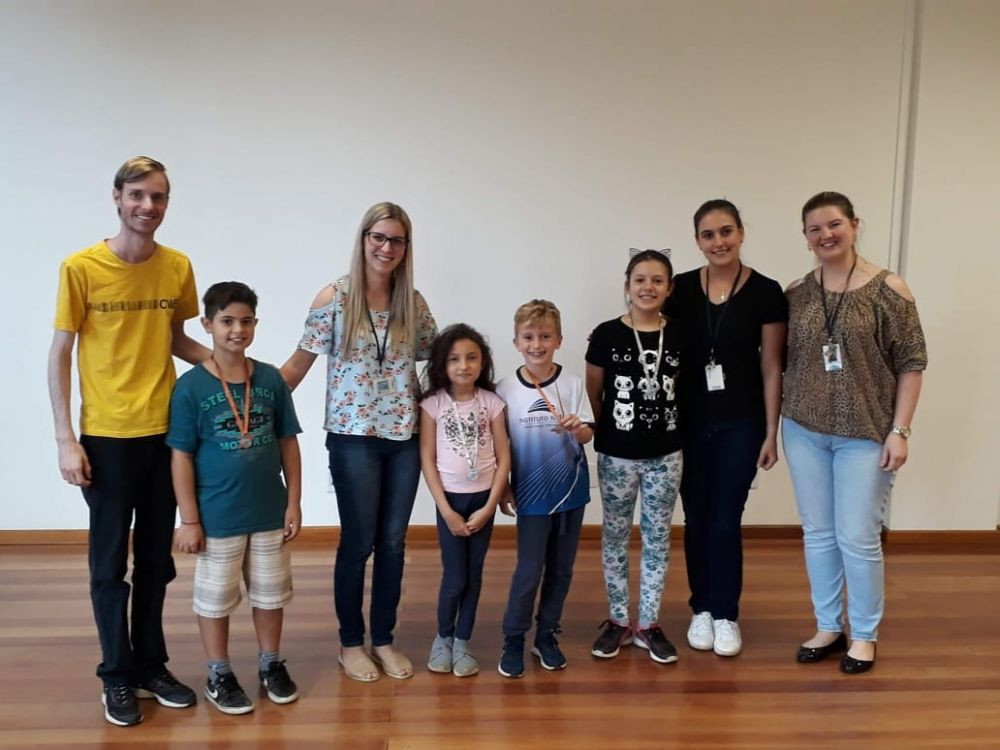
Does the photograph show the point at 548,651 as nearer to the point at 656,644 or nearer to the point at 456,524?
the point at 656,644

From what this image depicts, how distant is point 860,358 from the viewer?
2.43 metres

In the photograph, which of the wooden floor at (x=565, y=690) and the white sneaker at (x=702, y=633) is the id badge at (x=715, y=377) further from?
the wooden floor at (x=565, y=690)

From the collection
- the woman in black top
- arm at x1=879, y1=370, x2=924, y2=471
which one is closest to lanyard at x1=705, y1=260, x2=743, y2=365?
the woman in black top

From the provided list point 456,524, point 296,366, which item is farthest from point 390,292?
point 456,524

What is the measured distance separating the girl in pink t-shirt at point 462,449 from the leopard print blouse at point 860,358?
997 millimetres

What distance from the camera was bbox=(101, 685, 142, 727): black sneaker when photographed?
2.22m

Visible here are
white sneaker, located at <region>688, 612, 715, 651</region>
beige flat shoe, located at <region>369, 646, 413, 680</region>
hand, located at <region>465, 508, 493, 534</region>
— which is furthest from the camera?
white sneaker, located at <region>688, 612, 715, 651</region>

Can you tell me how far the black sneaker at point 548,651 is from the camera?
8.33 ft

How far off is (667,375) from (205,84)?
96.4 inches

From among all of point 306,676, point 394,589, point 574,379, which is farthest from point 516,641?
point 574,379

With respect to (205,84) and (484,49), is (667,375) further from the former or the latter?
(205,84)

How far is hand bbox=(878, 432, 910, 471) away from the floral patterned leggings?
0.62 meters

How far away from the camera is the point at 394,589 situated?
248 centimetres

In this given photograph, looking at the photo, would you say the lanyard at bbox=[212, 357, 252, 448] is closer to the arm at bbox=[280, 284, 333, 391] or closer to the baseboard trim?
the arm at bbox=[280, 284, 333, 391]
